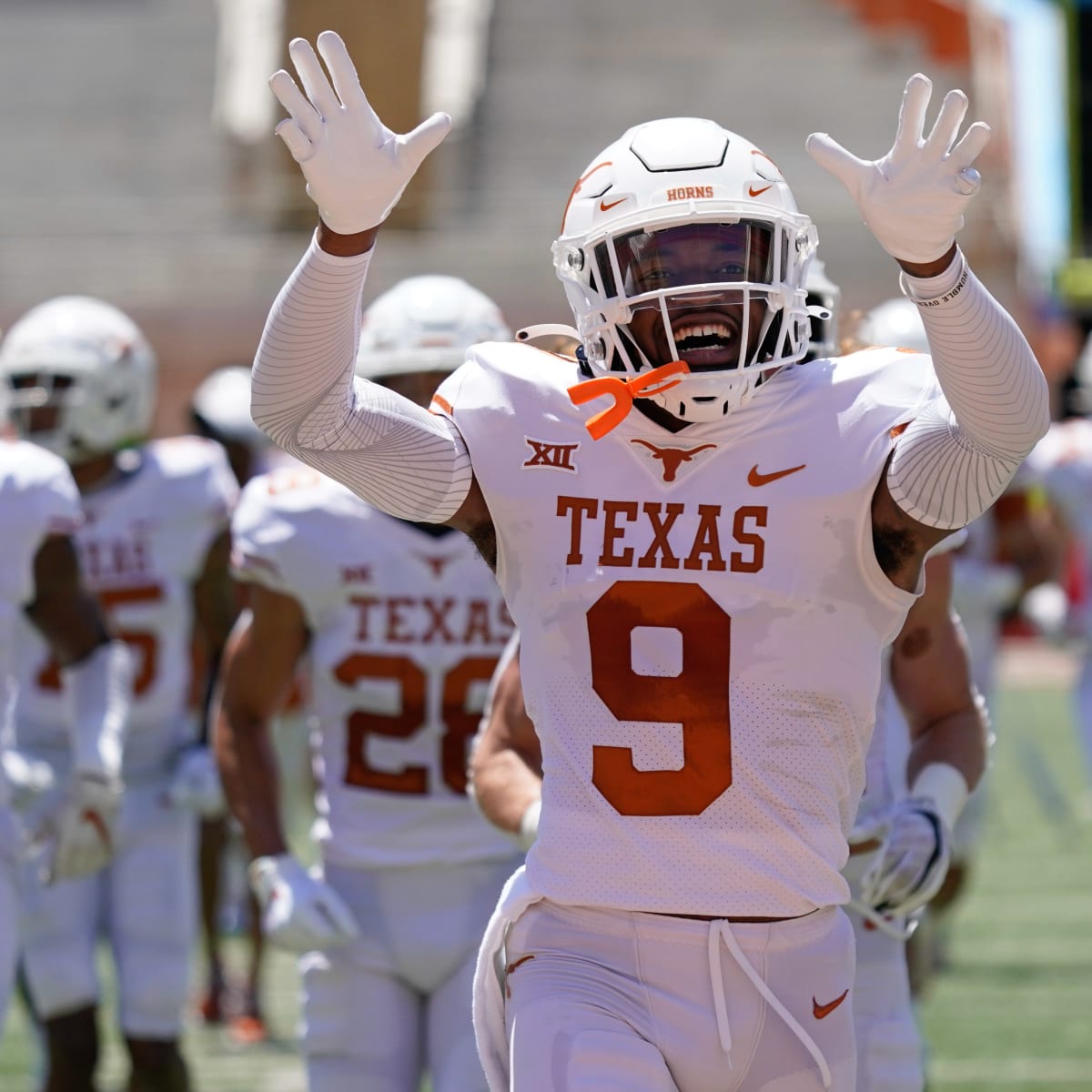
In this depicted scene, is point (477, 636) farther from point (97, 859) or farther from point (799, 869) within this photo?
point (799, 869)

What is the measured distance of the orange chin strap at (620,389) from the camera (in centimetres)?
270

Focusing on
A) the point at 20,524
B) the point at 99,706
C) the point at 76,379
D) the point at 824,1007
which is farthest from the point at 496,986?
the point at 76,379

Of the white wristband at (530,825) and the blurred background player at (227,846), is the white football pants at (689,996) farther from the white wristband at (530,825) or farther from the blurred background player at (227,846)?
the blurred background player at (227,846)

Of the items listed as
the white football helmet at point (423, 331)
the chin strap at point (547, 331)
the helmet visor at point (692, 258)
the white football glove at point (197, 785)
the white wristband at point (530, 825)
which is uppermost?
the helmet visor at point (692, 258)

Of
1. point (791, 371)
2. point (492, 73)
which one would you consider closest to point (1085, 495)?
point (791, 371)

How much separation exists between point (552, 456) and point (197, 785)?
273 cm

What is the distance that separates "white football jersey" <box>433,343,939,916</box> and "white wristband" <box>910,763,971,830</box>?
56 cm

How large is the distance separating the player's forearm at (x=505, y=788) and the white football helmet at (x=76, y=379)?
2457mm

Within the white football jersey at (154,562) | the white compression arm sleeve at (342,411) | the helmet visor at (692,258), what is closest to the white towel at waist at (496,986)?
the white compression arm sleeve at (342,411)

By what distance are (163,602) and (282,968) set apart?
2754 millimetres

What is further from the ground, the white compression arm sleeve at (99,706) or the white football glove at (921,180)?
the white football glove at (921,180)

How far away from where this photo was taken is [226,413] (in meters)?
7.36

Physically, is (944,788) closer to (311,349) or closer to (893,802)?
(893,802)

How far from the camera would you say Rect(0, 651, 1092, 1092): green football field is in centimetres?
611
